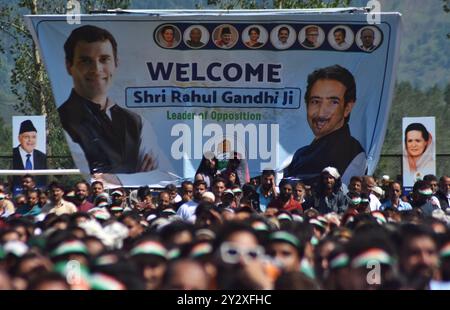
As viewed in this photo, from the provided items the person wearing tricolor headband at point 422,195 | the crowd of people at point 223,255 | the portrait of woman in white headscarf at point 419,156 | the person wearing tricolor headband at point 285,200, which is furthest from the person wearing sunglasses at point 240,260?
the portrait of woman in white headscarf at point 419,156

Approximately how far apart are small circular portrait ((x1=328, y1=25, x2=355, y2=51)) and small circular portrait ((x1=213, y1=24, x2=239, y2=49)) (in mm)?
1407

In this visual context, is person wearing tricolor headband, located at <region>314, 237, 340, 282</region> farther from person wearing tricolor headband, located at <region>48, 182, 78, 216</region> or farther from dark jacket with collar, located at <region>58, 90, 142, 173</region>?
dark jacket with collar, located at <region>58, 90, 142, 173</region>

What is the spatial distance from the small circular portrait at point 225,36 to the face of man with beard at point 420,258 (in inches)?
419

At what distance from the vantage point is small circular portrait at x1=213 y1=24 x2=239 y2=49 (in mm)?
19006

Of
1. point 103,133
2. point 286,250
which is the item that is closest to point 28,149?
point 103,133

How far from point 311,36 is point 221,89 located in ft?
5.09

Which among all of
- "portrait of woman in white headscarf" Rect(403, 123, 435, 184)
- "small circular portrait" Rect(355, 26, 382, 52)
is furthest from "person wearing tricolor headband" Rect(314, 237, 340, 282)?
"portrait of woman in white headscarf" Rect(403, 123, 435, 184)

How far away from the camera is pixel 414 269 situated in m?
8.42

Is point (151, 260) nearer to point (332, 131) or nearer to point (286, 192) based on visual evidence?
point (286, 192)

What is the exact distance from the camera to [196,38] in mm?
19125

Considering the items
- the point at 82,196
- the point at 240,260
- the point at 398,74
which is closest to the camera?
the point at 240,260
